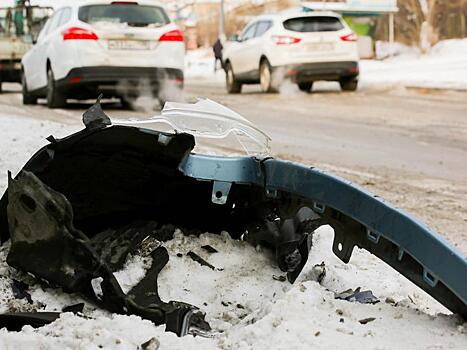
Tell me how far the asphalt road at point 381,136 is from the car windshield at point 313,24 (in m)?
1.34

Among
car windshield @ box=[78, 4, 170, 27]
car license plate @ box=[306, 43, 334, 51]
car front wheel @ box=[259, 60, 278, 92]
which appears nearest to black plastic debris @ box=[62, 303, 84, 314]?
car windshield @ box=[78, 4, 170, 27]

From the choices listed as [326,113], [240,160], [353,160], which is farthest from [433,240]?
[326,113]

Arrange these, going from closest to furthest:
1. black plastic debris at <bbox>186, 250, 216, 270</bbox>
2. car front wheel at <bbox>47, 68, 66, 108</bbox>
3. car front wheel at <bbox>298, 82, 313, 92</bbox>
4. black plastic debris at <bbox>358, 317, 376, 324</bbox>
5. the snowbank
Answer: black plastic debris at <bbox>358, 317, 376, 324</bbox> < black plastic debris at <bbox>186, 250, 216, 270</bbox> < car front wheel at <bbox>47, 68, 66, 108</bbox> < car front wheel at <bbox>298, 82, 313, 92</bbox> < the snowbank

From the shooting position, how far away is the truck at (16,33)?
23.1 m

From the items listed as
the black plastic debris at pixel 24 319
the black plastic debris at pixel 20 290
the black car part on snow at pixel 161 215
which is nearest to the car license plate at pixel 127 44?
the black car part on snow at pixel 161 215

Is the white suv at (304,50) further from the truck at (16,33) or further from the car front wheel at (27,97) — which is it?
the truck at (16,33)

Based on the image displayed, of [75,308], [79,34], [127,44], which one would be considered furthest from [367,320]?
[79,34]

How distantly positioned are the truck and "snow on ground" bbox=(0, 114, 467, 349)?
64.5 feet

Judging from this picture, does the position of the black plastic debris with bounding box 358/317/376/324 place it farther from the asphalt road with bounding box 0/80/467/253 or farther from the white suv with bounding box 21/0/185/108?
the white suv with bounding box 21/0/185/108

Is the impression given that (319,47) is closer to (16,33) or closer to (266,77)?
(266,77)

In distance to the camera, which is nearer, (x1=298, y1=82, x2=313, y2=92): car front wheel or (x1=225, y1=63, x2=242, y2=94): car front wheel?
(x1=298, y1=82, x2=313, y2=92): car front wheel

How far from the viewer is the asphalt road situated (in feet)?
23.4

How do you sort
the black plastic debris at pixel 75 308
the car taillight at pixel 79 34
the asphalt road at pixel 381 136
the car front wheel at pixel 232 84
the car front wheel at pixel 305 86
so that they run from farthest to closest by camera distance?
the car front wheel at pixel 232 84, the car front wheel at pixel 305 86, the car taillight at pixel 79 34, the asphalt road at pixel 381 136, the black plastic debris at pixel 75 308

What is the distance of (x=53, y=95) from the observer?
1484 cm
